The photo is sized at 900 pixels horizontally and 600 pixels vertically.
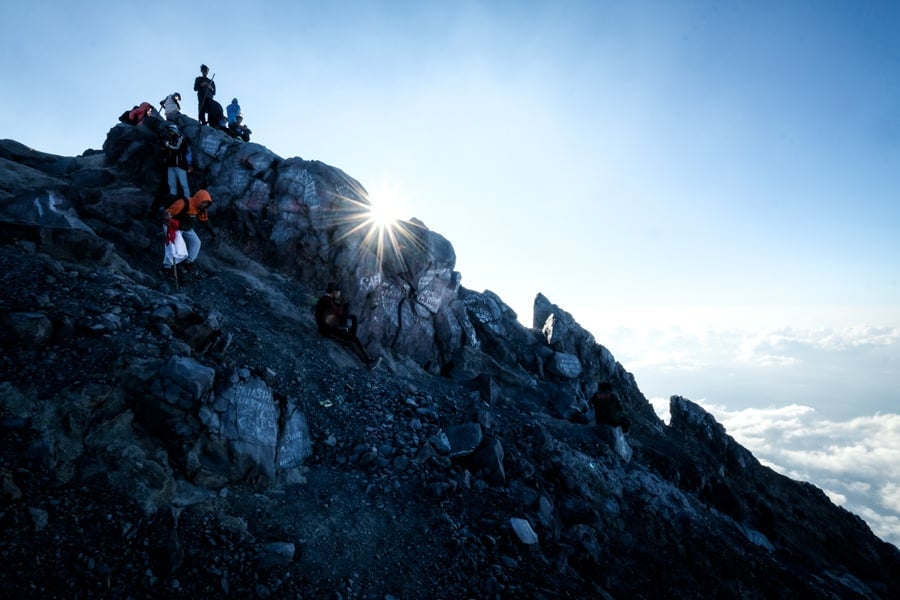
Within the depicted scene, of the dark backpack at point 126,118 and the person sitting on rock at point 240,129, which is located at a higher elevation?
the person sitting on rock at point 240,129

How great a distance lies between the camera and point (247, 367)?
10.7 meters

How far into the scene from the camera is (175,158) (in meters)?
16.4

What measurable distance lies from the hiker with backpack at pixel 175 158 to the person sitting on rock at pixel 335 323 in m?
8.03

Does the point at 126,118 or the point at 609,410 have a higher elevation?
the point at 126,118

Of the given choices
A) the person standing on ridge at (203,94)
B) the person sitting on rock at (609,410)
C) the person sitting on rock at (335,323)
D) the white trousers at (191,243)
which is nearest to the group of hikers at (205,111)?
the person standing on ridge at (203,94)

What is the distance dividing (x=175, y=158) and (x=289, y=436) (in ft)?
44.3

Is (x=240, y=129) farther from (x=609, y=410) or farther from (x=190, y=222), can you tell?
(x=609, y=410)

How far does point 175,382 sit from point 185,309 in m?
3.06

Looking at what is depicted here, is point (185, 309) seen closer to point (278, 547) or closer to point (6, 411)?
point (6, 411)

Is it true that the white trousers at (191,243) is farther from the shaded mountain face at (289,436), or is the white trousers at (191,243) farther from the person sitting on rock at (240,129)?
the person sitting on rock at (240,129)

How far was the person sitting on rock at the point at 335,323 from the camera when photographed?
14.6 m

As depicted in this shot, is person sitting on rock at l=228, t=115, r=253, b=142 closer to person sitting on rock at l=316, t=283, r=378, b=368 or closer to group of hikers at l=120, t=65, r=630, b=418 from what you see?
group of hikers at l=120, t=65, r=630, b=418

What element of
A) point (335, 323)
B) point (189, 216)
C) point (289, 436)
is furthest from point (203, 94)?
point (289, 436)

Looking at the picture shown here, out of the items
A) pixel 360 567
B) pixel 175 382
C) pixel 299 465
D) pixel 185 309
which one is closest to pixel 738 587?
pixel 360 567
